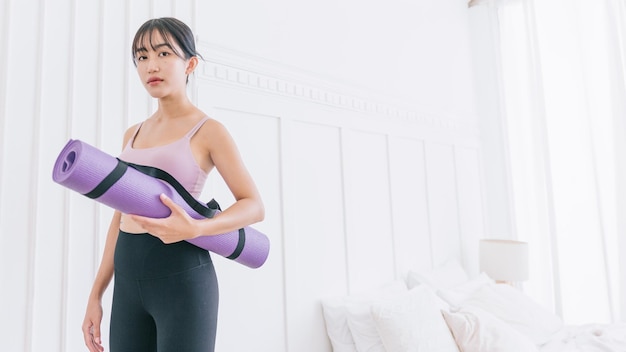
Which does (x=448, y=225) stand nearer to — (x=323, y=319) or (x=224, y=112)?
(x=323, y=319)

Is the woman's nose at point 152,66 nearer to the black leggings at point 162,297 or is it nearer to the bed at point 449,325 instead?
the black leggings at point 162,297

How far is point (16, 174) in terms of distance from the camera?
117 centimetres

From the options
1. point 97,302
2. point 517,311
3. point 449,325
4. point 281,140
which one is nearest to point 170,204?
point 97,302

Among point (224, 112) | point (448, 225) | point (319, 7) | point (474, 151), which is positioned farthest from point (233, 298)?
point (474, 151)

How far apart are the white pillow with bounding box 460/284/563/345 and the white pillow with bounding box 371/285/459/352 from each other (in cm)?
40

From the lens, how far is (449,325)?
1.81 meters

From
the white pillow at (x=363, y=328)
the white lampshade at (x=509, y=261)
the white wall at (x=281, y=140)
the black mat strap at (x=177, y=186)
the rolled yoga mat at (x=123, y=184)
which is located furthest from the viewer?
the white lampshade at (x=509, y=261)

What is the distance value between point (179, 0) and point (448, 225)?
2163mm

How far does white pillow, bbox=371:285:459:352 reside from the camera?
1.66 metres

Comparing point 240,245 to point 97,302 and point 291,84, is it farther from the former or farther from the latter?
point 291,84

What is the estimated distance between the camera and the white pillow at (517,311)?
2055 mm

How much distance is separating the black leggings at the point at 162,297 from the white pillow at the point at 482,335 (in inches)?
48.3

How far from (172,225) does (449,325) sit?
1.47 meters

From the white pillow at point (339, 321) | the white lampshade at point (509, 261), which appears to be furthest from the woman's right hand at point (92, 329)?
the white lampshade at point (509, 261)
